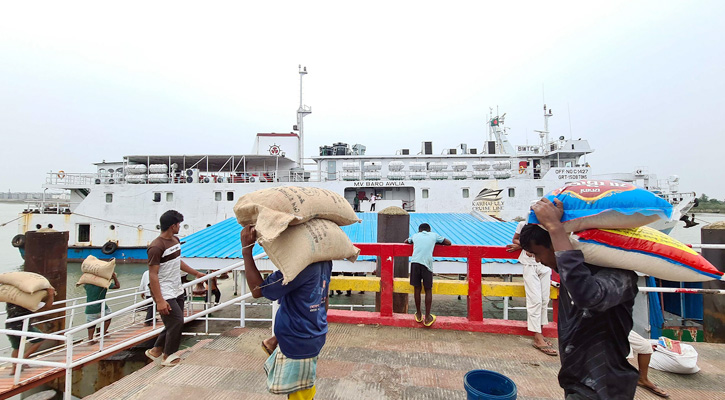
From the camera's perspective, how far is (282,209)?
2070 mm

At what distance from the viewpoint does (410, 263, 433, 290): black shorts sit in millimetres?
4113

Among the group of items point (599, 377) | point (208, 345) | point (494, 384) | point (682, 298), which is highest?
point (599, 377)

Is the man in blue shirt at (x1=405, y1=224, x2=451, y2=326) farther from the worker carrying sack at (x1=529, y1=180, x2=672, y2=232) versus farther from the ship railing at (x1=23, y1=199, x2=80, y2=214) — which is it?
the ship railing at (x1=23, y1=199, x2=80, y2=214)

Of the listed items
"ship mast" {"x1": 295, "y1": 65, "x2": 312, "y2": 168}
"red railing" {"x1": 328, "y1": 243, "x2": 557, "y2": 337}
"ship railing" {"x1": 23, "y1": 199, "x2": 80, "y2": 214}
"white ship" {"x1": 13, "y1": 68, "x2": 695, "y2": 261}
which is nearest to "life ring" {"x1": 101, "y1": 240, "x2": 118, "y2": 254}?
"white ship" {"x1": 13, "y1": 68, "x2": 695, "y2": 261}

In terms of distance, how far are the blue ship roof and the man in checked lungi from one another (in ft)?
15.0

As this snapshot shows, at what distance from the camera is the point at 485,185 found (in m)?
18.3

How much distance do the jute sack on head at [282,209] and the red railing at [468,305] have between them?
1940mm

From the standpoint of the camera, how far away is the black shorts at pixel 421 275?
4.11 meters

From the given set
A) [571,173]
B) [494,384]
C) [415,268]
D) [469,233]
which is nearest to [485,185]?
[571,173]

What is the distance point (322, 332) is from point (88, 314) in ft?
20.9

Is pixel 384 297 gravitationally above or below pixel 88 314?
above

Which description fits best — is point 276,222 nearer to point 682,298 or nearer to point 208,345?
point 208,345

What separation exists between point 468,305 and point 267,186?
15534 mm

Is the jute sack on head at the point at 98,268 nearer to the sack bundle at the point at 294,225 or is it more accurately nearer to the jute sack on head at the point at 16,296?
the jute sack on head at the point at 16,296
